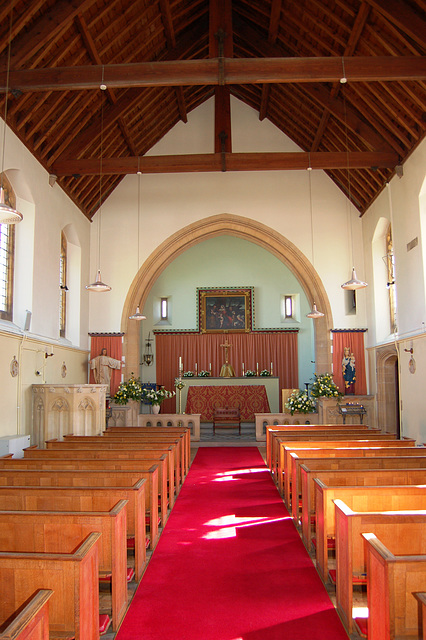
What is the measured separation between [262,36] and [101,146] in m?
4.29

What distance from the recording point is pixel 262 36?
442 inches

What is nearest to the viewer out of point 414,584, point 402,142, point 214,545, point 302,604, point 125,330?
point 414,584

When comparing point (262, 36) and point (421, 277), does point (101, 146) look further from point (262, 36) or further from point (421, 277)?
point (421, 277)

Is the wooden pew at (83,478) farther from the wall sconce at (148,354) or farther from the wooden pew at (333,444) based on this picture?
the wall sconce at (148,354)

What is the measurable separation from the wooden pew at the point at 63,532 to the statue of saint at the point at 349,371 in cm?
1041

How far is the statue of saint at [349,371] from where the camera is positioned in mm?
12922

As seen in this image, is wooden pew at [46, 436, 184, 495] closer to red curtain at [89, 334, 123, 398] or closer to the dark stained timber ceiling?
the dark stained timber ceiling

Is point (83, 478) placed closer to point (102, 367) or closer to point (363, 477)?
point (363, 477)

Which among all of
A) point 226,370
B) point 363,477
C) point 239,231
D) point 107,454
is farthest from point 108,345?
point 363,477

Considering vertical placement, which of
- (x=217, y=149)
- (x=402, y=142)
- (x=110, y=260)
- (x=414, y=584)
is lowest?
(x=414, y=584)

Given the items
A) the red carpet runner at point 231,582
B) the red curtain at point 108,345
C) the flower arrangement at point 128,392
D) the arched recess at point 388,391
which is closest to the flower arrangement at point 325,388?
the arched recess at point 388,391

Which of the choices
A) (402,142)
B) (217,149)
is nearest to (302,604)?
(402,142)

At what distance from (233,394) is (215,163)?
6686 mm

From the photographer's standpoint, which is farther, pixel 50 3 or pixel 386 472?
pixel 50 3
